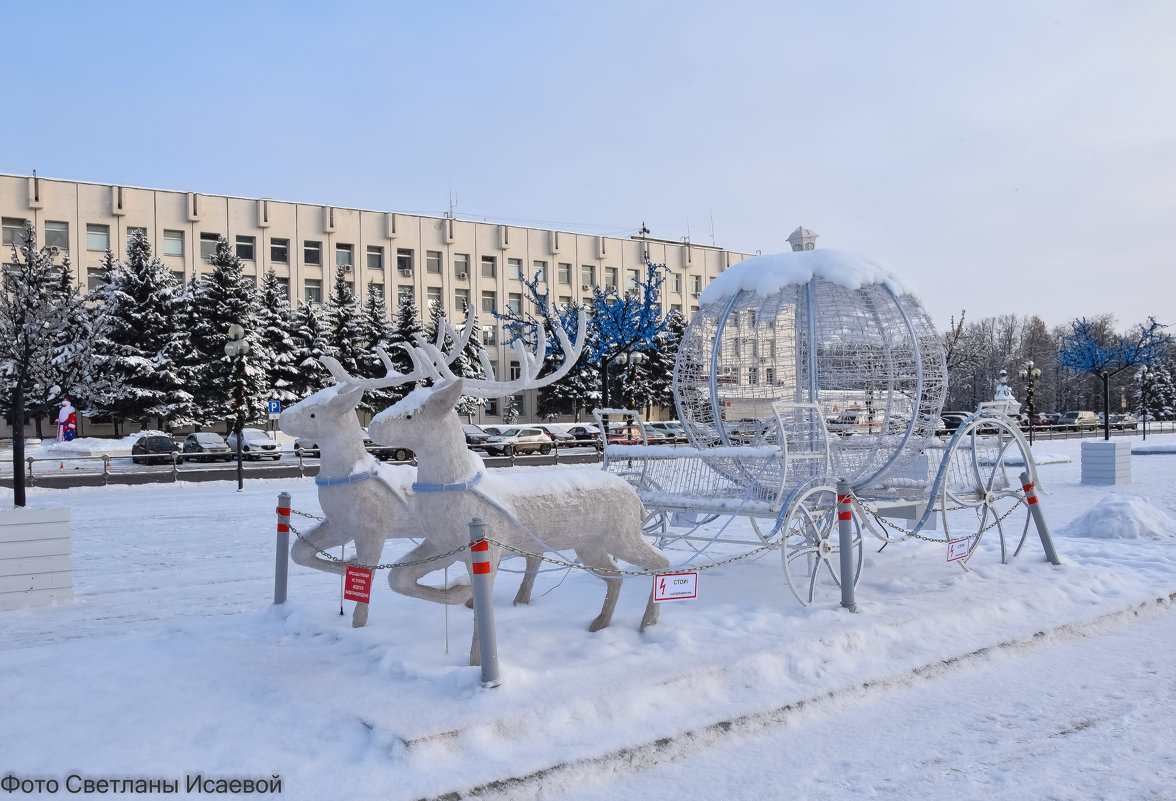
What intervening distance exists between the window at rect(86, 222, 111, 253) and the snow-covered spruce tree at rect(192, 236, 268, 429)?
937 centimetres

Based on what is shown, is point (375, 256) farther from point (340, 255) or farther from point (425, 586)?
point (425, 586)

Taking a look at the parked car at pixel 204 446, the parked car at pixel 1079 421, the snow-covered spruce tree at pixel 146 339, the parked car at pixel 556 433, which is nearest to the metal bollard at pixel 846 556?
the parked car at pixel 204 446

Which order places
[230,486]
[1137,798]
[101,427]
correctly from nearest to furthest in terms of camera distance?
[1137,798], [230,486], [101,427]

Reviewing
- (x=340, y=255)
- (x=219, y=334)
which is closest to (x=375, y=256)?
(x=340, y=255)

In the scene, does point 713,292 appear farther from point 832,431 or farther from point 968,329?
point 968,329

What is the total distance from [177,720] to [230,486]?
19751 millimetres

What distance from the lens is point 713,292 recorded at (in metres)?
9.62

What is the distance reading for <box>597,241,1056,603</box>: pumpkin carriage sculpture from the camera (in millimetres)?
8711

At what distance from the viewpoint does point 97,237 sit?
1869 inches

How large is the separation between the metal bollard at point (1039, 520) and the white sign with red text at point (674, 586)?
15.0 feet

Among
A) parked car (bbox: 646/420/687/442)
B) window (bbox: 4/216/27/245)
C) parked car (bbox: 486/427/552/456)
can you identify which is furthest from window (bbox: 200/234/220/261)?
parked car (bbox: 646/420/687/442)

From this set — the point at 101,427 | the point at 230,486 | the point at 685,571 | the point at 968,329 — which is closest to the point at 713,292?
the point at 685,571

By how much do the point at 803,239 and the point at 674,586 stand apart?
4867 mm

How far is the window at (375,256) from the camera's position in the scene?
54.5 meters
